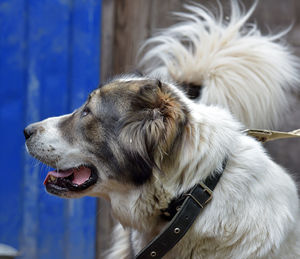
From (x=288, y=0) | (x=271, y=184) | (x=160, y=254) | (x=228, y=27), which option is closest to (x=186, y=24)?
(x=228, y=27)

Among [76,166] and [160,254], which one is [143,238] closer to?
[160,254]

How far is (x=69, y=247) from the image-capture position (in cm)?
364

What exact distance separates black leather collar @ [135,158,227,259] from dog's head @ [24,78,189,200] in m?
0.16

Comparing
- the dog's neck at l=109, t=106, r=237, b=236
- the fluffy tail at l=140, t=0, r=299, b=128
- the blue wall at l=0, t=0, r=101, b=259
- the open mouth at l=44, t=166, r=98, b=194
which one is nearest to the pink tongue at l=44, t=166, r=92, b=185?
the open mouth at l=44, t=166, r=98, b=194

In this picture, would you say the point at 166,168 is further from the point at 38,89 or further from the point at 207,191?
the point at 38,89

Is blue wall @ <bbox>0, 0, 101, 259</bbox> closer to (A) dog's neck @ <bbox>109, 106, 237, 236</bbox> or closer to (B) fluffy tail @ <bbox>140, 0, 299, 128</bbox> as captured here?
(B) fluffy tail @ <bbox>140, 0, 299, 128</bbox>

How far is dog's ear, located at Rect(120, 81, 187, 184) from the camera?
6.97 ft

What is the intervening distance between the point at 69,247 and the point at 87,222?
209 millimetres

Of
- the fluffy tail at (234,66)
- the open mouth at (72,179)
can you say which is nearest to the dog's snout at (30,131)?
the open mouth at (72,179)

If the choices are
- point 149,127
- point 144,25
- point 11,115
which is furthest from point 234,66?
point 11,115

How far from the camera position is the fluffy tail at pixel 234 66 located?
3.03m

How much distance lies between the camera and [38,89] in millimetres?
3510

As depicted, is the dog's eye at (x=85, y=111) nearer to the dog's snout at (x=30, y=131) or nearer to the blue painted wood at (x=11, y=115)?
the dog's snout at (x=30, y=131)

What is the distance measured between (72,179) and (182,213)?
1.74 feet
